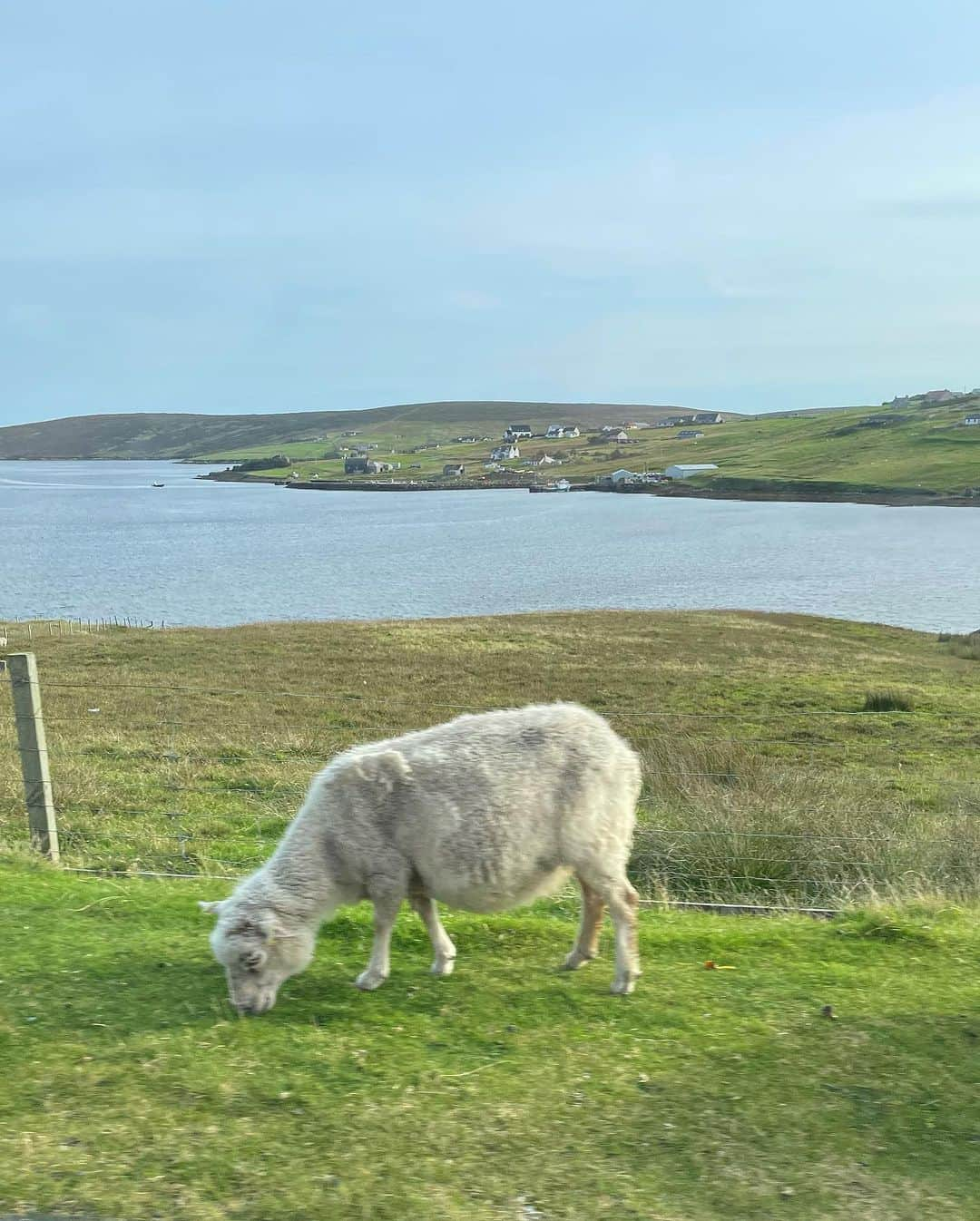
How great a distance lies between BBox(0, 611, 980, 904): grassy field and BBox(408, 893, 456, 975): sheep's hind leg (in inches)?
141

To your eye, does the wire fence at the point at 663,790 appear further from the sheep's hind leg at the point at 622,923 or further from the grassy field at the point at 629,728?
the sheep's hind leg at the point at 622,923

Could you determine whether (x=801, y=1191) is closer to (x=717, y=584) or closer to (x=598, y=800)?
(x=598, y=800)

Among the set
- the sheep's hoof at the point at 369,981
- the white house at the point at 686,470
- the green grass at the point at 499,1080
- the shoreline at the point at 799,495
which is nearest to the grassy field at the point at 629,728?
the green grass at the point at 499,1080

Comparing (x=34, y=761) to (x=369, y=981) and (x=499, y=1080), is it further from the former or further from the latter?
(x=499, y=1080)

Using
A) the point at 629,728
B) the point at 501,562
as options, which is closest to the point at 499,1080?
the point at 629,728

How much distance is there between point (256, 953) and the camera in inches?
236

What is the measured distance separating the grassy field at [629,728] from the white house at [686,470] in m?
129

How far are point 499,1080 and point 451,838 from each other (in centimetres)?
145

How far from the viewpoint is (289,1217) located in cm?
423

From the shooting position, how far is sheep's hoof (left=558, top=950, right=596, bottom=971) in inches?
268

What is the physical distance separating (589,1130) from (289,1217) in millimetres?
1381

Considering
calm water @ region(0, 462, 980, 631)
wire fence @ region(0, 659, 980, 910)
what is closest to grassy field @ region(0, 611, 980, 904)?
wire fence @ region(0, 659, 980, 910)

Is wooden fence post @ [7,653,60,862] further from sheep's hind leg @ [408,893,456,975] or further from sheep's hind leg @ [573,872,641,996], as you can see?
sheep's hind leg @ [573,872,641,996]

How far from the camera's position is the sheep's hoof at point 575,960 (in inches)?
268
